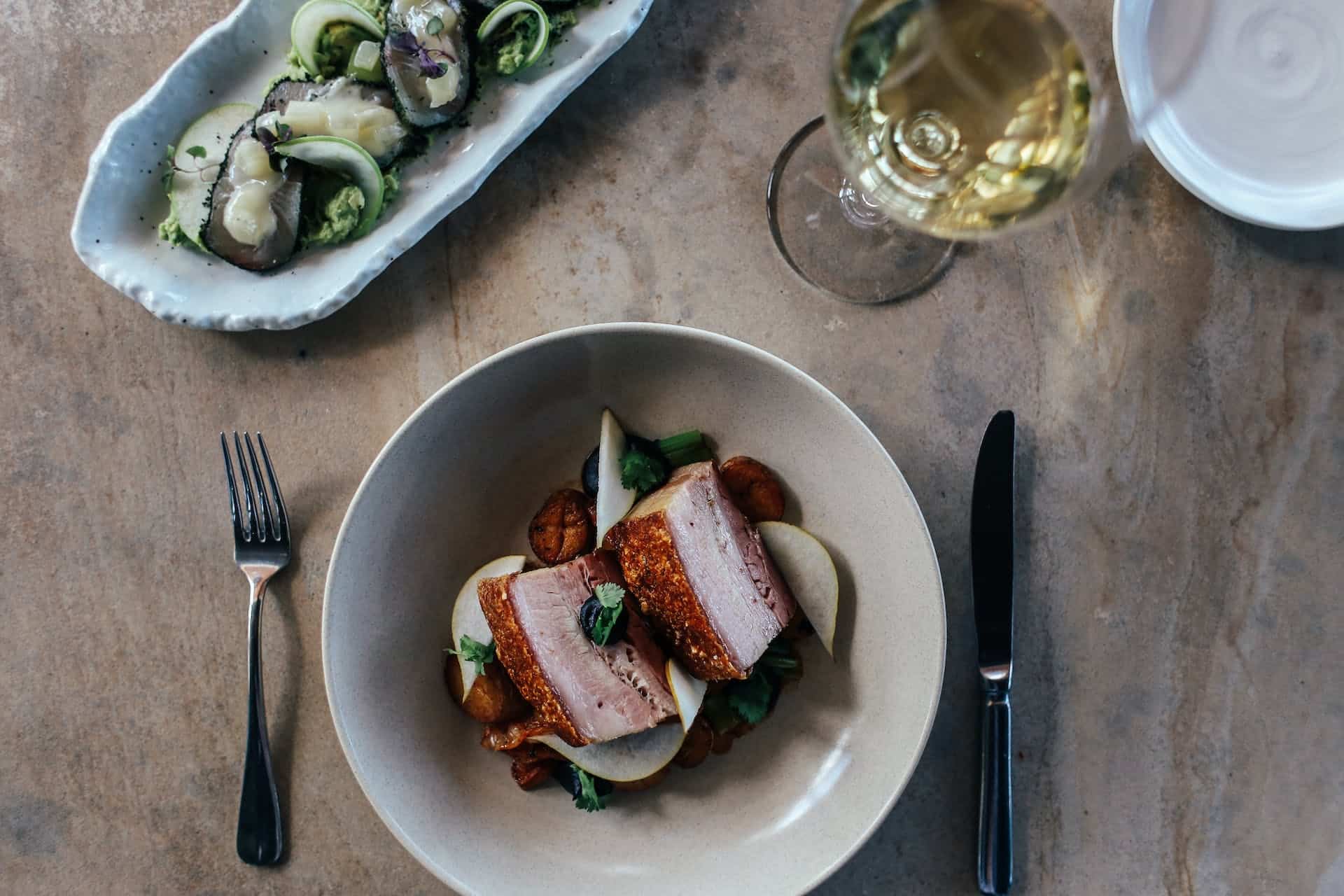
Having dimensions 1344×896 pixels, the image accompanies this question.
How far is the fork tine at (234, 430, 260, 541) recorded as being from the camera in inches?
74.4

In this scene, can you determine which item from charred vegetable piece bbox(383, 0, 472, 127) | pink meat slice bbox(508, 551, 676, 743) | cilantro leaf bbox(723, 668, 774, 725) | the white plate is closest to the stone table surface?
the white plate

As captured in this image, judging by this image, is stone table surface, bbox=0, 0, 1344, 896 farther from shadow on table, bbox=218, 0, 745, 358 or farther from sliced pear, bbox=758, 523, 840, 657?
sliced pear, bbox=758, 523, 840, 657

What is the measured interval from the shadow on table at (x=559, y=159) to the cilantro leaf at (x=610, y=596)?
673mm

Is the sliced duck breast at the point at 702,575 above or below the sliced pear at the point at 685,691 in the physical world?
above

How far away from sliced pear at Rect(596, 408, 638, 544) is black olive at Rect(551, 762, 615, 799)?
1.45ft

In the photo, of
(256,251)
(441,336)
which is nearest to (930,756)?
(441,336)

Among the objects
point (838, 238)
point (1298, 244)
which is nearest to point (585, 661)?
point (838, 238)

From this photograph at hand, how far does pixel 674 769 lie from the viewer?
1.85 meters

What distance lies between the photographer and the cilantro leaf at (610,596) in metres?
1.71

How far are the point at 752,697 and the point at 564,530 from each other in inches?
19.4

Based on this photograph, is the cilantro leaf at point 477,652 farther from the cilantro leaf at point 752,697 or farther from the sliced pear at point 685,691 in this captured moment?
the cilantro leaf at point 752,697

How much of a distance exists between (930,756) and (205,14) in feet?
7.10

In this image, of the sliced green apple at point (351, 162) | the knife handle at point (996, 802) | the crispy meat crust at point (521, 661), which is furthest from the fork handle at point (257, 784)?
the knife handle at point (996, 802)

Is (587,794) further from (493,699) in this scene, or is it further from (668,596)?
(668,596)
